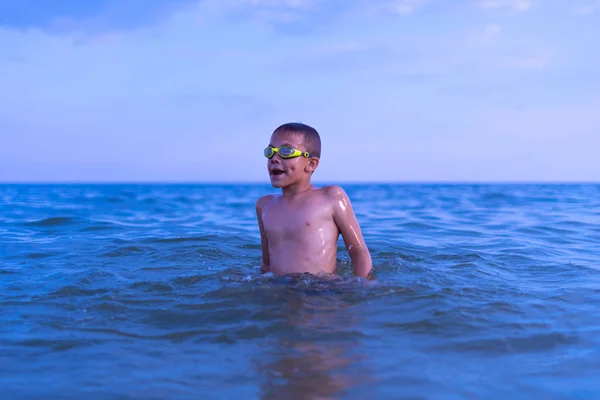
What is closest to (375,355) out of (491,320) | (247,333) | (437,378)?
(437,378)

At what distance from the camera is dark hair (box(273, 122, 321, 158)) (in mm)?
5188

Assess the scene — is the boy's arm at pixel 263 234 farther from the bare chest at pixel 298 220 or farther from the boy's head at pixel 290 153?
the boy's head at pixel 290 153

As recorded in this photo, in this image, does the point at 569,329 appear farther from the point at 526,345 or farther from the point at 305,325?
the point at 305,325

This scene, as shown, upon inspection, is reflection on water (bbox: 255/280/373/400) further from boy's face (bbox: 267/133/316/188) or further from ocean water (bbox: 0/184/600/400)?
boy's face (bbox: 267/133/316/188)

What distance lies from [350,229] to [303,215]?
487mm

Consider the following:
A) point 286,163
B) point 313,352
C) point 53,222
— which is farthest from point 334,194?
point 53,222

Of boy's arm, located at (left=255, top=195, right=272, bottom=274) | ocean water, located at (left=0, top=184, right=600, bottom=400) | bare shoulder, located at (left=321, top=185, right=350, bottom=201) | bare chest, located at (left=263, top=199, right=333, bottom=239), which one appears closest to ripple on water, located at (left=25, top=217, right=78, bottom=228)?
ocean water, located at (left=0, top=184, right=600, bottom=400)

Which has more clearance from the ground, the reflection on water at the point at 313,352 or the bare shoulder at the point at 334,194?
the bare shoulder at the point at 334,194

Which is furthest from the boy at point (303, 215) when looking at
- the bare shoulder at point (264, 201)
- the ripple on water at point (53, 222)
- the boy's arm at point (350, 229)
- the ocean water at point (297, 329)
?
the ripple on water at point (53, 222)

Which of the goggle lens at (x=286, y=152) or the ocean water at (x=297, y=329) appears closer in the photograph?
the ocean water at (x=297, y=329)

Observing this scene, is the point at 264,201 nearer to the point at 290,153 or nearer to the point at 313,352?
the point at 290,153

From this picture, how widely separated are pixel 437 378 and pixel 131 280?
3.71m

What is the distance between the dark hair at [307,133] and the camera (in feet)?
17.0

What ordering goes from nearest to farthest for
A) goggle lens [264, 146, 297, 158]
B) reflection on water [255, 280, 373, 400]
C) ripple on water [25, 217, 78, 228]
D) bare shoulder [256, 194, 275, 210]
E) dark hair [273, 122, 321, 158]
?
reflection on water [255, 280, 373, 400], goggle lens [264, 146, 297, 158], dark hair [273, 122, 321, 158], bare shoulder [256, 194, 275, 210], ripple on water [25, 217, 78, 228]
